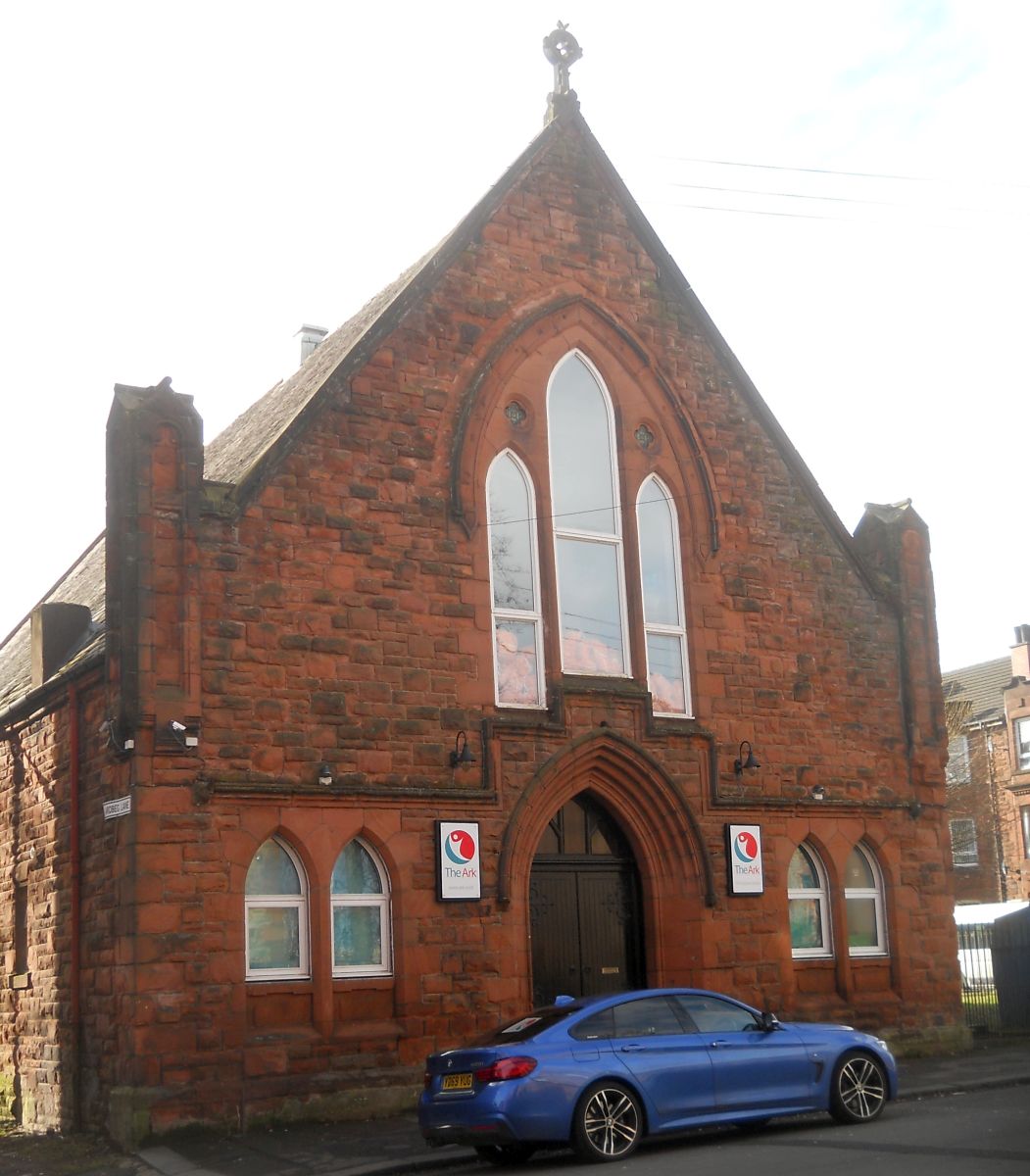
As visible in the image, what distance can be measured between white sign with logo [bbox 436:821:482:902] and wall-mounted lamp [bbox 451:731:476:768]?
0.63 m

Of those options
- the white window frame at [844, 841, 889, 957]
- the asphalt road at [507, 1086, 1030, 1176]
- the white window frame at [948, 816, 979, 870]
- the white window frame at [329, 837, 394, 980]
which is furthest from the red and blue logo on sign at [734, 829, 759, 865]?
the white window frame at [948, 816, 979, 870]

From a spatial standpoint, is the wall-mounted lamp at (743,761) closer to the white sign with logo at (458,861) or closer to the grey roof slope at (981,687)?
the white sign with logo at (458,861)

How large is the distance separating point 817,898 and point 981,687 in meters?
35.0

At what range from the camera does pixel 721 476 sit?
794 inches

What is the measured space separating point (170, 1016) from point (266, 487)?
5.33 m

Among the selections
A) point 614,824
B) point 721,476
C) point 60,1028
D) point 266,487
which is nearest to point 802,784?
point 614,824

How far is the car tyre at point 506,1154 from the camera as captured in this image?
1286 centimetres

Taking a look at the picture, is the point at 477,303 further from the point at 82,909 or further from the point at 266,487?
the point at 82,909

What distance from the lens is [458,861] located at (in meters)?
16.7

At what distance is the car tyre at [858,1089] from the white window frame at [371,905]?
478 cm

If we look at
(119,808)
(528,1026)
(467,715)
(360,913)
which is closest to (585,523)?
(467,715)

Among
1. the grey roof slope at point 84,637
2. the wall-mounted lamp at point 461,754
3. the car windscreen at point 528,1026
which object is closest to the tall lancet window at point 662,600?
the wall-mounted lamp at point 461,754

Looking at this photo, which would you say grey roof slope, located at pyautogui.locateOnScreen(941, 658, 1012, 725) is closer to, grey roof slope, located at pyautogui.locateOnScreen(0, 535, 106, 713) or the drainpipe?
grey roof slope, located at pyautogui.locateOnScreen(0, 535, 106, 713)

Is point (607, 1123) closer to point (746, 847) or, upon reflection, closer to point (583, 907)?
point (583, 907)
